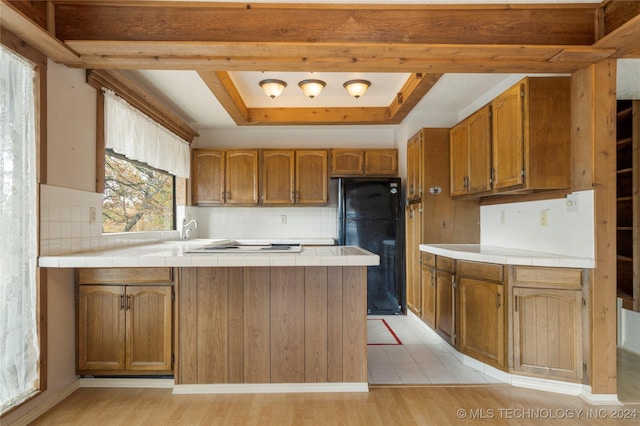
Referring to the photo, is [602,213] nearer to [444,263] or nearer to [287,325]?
[444,263]

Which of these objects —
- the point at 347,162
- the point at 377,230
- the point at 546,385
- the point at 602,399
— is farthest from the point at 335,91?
the point at 602,399

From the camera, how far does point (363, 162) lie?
4613mm

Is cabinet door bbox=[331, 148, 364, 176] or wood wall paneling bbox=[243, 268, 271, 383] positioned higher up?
cabinet door bbox=[331, 148, 364, 176]

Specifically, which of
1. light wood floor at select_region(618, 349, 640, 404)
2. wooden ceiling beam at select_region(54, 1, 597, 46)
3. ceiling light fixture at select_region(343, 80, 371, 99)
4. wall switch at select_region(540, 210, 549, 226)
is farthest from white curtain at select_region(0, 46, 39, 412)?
light wood floor at select_region(618, 349, 640, 404)

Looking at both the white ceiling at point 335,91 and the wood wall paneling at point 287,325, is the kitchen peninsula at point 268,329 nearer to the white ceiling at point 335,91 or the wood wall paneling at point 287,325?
the wood wall paneling at point 287,325

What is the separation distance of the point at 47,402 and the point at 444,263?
9.89 feet

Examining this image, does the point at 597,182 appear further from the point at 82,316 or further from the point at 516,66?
the point at 82,316

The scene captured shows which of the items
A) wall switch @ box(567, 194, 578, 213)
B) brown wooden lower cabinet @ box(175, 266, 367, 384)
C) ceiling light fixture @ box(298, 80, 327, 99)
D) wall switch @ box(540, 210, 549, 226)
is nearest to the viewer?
brown wooden lower cabinet @ box(175, 266, 367, 384)

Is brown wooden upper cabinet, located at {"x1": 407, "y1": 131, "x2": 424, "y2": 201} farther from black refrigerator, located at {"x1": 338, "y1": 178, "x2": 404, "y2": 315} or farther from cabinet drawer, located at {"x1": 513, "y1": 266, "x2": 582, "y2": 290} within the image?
cabinet drawer, located at {"x1": 513, "y1": 266, "x2": 582, "y2": 290}

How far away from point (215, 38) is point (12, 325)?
1993 mm

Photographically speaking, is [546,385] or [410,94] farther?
[410,94]

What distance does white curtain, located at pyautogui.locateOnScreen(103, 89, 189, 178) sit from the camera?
2.82m

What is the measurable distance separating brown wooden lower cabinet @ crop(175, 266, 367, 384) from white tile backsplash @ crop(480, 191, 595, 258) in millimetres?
1499

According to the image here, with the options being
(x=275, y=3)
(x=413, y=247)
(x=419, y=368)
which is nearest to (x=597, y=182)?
(x=419, y=368)
